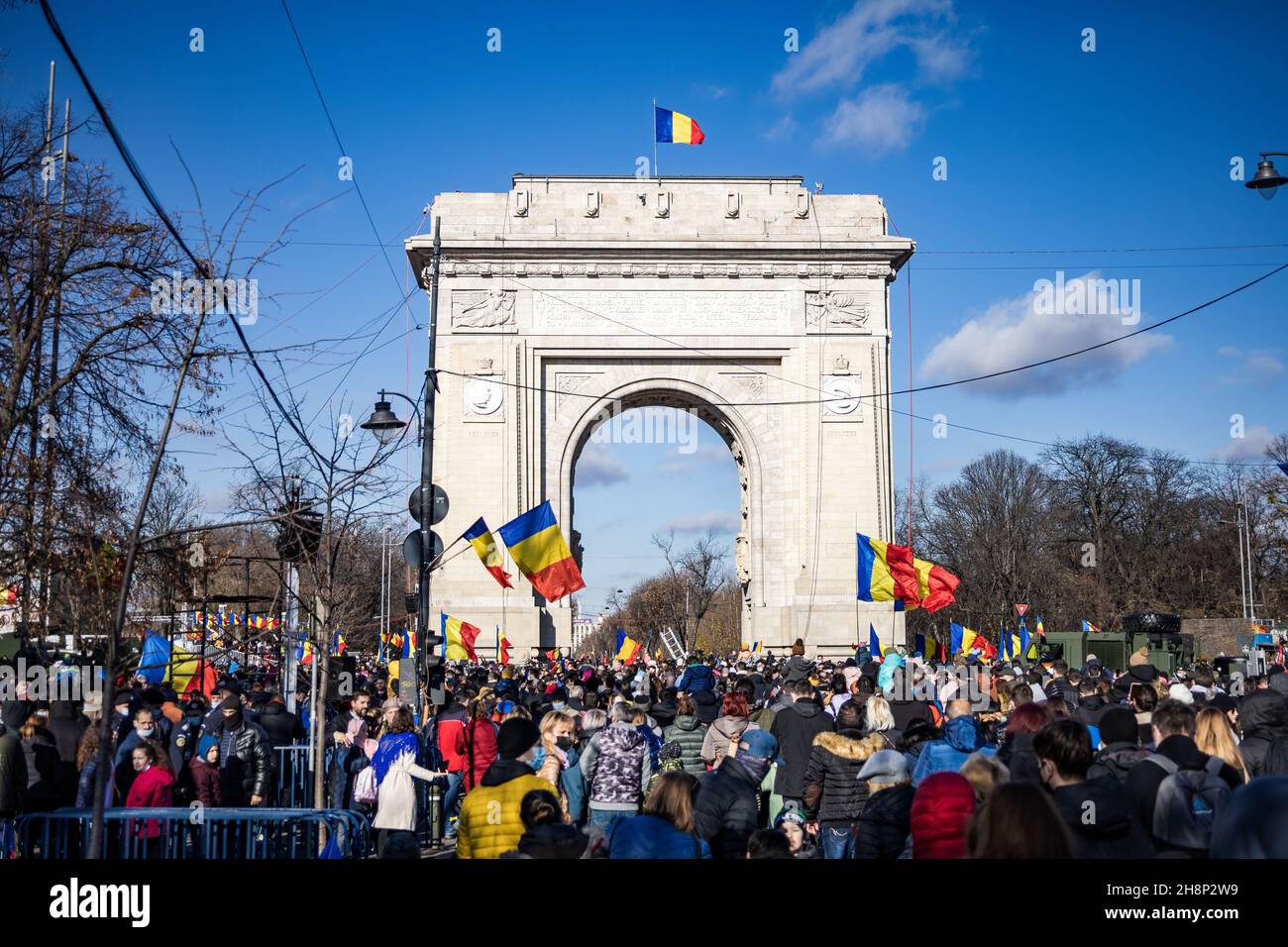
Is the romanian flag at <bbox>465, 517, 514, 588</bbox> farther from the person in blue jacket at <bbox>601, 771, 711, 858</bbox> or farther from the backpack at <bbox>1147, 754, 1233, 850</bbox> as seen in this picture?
the backpack at <bbox>1147, 754, 1233, 850</bbox>

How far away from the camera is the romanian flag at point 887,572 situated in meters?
24.9

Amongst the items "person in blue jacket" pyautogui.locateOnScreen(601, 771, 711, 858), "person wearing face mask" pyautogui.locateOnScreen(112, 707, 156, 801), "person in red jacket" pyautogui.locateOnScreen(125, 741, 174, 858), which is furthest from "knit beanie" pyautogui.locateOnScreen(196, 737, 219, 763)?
"person in blue jacket" pyautogui.locateOnScreen(601, 771, 711, 858)

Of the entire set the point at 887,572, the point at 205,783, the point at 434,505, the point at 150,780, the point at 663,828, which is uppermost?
the point at 434,505

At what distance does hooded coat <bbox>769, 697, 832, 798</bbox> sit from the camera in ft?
38.5

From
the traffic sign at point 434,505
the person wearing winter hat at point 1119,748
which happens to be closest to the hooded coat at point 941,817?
the person wearing winter hat at point 1119,748

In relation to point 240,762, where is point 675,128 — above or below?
above

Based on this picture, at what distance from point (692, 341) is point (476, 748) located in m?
27.6

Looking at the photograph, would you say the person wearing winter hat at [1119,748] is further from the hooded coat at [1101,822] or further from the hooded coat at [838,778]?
the hooded coat at [1101,822]

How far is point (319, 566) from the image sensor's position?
1311cm

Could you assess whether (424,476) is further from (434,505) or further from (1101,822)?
(1101,822)

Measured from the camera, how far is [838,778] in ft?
31.0

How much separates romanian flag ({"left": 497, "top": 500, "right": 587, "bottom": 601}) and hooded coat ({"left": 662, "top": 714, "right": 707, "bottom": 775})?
840 cm

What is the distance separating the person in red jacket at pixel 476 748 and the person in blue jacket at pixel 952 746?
5.25 meters

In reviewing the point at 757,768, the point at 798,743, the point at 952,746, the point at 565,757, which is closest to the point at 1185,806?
the point at 952,746
